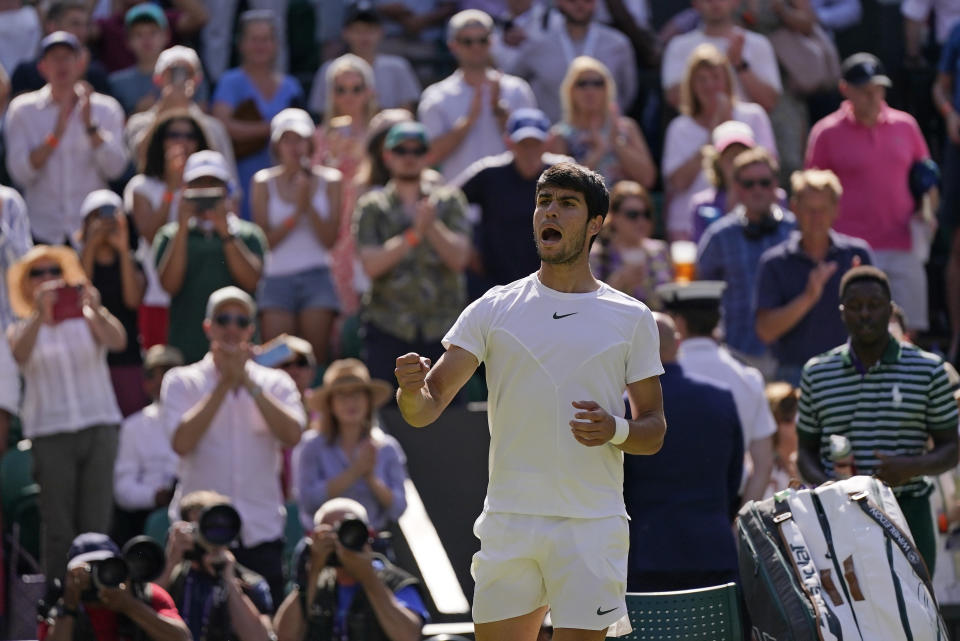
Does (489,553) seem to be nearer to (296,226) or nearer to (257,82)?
(296,226)

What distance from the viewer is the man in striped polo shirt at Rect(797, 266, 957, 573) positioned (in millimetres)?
6957

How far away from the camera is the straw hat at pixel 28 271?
9406mm

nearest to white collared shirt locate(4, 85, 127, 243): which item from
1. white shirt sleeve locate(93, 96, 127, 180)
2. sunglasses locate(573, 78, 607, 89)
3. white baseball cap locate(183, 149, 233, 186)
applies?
white shirt sleeve locate(93, 96, 127, 180)

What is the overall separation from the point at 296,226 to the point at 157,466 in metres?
1.77

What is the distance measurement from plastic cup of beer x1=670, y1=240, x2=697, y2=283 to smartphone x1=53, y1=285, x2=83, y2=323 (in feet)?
10.2

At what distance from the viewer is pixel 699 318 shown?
802cm

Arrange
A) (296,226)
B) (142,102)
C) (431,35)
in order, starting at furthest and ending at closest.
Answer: (431,35) → (142,102) → (296,226)

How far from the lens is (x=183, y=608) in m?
7.68

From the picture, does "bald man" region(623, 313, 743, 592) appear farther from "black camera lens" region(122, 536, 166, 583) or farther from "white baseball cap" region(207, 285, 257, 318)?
"white baseball cap" region(207, 285, 257, 318)

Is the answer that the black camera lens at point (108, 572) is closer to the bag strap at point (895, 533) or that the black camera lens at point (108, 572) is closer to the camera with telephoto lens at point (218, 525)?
the camera with telephoto lens at point (218, 525)

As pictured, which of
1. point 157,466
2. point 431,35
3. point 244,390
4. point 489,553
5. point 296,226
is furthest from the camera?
point 431,35

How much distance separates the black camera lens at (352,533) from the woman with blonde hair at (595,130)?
406 cm

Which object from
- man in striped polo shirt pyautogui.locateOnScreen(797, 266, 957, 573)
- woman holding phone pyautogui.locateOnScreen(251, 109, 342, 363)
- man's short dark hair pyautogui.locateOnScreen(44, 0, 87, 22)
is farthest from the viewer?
man's short dark hair pyautogui.locateOnScreen(44, 0, 87, 22)

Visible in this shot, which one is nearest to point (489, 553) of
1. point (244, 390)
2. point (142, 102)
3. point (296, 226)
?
point (244, 390)
